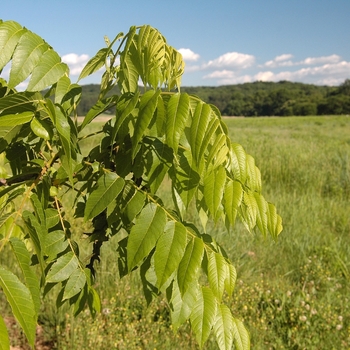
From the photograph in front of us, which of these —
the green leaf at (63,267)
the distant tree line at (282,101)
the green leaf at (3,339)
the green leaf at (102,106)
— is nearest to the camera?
the green leaf at (3,339)

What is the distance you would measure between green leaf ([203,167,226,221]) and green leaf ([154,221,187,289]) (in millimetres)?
101

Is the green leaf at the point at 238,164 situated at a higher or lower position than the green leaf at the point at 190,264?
higher

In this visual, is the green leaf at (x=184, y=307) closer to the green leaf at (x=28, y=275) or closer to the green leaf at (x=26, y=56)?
the green leaf at (x=28, y=275)

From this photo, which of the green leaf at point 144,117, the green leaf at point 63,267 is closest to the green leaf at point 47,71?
the green leaf at point 144,117

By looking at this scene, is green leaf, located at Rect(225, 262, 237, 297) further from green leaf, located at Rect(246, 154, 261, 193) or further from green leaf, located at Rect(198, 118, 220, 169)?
green leaf, located at Rect(198, 118, 220, 169)

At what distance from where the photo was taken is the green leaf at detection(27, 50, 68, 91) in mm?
950

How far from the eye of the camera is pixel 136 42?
110cm

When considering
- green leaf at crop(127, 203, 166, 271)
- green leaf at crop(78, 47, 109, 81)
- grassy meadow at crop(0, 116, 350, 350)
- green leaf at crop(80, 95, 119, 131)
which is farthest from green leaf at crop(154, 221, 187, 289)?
grassy meadow at crop(0, 116, 350, 350)

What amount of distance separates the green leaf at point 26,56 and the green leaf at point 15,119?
0.28ft

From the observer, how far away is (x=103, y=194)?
98cm

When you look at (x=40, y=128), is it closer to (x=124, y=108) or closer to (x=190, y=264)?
(x=124, y=108)

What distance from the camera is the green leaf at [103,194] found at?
3.17 feet

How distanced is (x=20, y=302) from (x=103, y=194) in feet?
1.16

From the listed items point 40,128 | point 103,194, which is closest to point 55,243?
point 103,194
